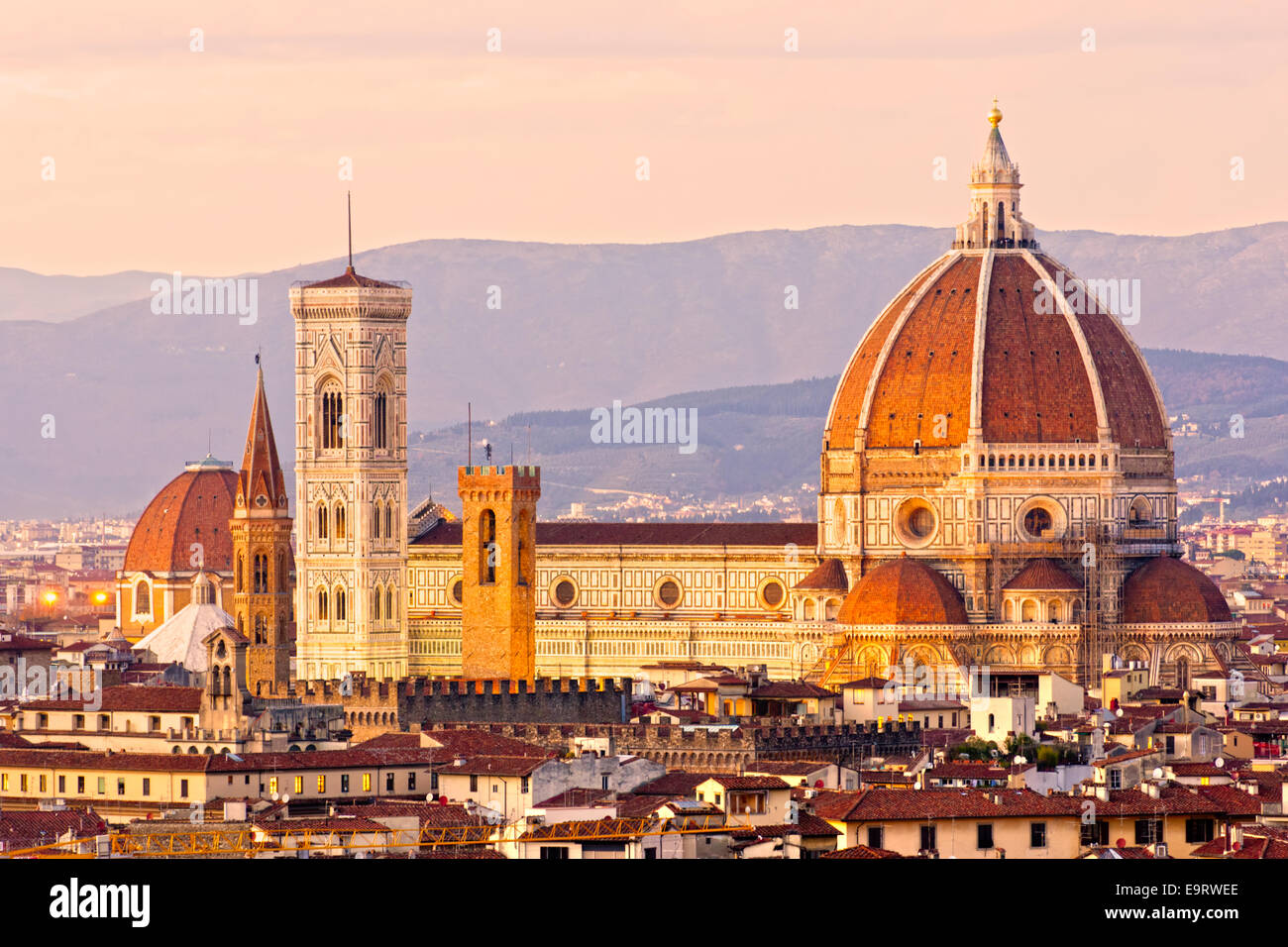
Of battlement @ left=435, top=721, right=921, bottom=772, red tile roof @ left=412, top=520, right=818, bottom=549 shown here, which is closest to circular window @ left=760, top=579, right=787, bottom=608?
red tile roof @ left=412, top=520, right=818, bottom=549

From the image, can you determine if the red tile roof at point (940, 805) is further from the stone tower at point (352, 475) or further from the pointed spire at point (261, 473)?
the pointed spire at point (261, 473)

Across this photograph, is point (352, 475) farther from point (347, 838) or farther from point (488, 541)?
point (347, 838)

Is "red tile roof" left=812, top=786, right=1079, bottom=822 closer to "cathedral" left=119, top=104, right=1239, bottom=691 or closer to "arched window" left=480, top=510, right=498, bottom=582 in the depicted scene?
"arched window" left=480, top=510, right=498, bottom=582

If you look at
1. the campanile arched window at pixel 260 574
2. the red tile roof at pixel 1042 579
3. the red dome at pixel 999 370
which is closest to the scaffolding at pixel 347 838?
the red tile roof at pixel 1042 579

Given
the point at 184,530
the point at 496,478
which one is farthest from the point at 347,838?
the point at 184,530
